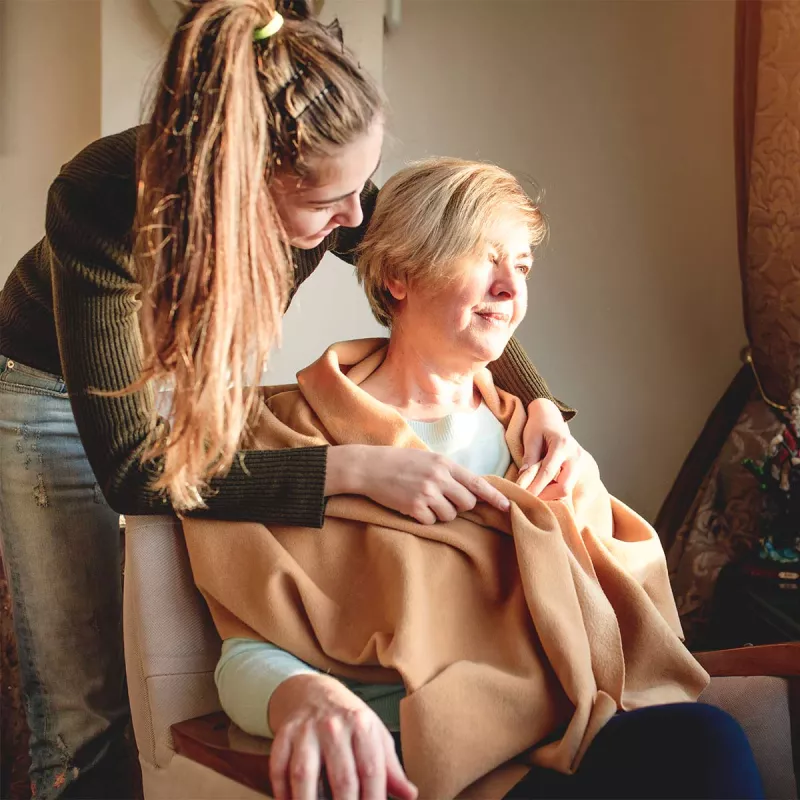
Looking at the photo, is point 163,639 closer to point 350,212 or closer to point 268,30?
point 350,212

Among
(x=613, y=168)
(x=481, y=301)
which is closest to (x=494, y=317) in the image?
(x=481, y=301)

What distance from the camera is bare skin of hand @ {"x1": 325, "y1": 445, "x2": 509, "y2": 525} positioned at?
1.30 metres

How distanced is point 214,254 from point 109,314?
0.31 m

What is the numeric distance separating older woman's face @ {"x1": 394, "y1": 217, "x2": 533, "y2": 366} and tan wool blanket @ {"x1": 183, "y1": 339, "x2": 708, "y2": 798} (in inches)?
7.3

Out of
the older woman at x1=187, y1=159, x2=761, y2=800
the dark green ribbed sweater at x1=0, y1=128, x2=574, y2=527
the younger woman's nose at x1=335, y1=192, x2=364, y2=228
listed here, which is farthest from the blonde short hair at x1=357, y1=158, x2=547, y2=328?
the dark green ribbed sweater at x1=0, y1=128, x2=574, y2=527

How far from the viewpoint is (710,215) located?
273 centimetres

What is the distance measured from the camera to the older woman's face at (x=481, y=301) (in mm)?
1489

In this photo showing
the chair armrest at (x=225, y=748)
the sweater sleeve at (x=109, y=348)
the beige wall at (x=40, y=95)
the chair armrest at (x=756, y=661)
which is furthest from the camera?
the beige wall at (x=40, y=95)

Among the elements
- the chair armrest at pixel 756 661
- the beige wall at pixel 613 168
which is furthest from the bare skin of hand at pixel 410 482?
the beige wall at pixel 613 168

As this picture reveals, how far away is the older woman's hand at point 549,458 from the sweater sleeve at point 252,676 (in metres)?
0.45

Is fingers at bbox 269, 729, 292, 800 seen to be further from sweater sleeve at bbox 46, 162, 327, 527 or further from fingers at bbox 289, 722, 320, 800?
sweater sleeve at bbox 46, 162, 327, 527

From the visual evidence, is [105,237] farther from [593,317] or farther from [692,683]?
[593,317]

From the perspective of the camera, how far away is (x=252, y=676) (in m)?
1.21

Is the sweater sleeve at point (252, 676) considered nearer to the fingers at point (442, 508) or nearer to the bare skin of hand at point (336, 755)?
the bare skin of hand at point (336, 755)
